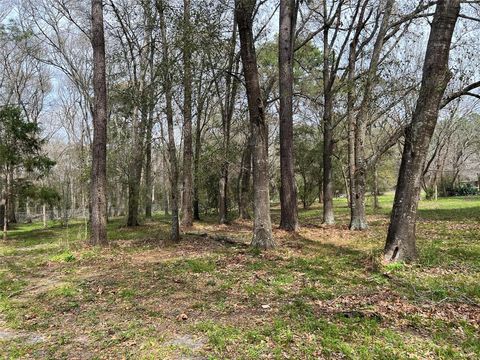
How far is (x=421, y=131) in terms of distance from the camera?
570 cm

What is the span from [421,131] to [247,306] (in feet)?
12.8

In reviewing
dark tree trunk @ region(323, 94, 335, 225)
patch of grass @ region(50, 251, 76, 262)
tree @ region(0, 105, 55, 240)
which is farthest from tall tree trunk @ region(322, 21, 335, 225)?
tree @ region(0, 105, 55, 240)

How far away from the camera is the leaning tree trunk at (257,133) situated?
7578 mm

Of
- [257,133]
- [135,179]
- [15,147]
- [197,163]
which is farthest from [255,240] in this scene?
[15,147]

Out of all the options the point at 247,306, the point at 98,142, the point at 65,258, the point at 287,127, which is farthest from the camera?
the point at 287,127

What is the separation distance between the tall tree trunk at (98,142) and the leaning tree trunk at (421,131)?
22.2 feet

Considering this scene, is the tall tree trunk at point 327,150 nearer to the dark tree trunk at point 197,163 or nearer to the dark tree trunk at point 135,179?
the dark tree trunk at point 197,163

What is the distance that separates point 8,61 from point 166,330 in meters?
26.1

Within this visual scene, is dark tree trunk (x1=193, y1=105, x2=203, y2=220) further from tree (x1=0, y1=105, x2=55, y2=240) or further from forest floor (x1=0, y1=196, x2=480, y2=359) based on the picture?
forest floor (x1=0, y1=196, x2=480, y2=359)

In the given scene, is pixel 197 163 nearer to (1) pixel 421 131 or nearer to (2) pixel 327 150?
(2) pixel 327 150

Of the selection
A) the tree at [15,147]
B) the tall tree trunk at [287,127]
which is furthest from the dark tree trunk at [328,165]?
the tree at [15,147]

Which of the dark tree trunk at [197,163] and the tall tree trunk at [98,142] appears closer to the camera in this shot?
the tall tree trunk at [98,142]

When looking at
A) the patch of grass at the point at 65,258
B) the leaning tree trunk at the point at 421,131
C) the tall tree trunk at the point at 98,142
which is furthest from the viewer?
the tall tree trunk at the point at 98,142

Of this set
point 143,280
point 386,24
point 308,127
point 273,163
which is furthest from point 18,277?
point 273,163
